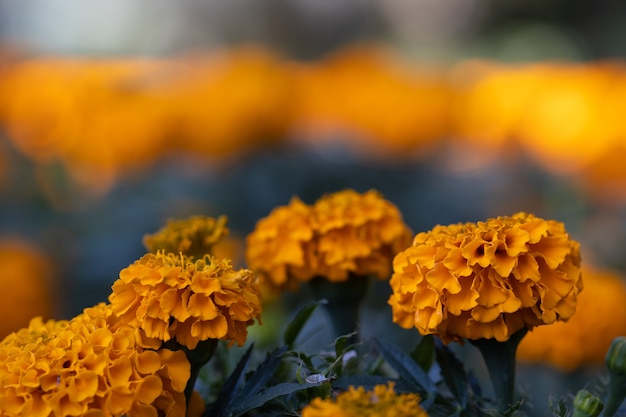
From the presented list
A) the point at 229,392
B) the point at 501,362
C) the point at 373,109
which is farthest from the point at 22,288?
the point at 501,362

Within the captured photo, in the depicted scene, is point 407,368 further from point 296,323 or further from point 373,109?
point 373,109

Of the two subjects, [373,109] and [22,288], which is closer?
[22,288]

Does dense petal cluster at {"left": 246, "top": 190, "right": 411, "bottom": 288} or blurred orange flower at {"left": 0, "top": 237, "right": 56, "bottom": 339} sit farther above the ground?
dense petal cluster at {"left": 246, "top": 190, "right": 411, "bottom": 288}

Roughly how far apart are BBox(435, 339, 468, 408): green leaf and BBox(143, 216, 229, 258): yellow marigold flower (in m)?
0.34

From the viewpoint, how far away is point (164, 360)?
92 centimetres

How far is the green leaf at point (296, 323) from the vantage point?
1.09 metres

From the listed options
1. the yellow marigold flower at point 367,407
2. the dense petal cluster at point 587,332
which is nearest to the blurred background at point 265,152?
the dense petal cluster at point 587,332

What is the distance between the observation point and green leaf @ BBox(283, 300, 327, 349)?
43.0 inches

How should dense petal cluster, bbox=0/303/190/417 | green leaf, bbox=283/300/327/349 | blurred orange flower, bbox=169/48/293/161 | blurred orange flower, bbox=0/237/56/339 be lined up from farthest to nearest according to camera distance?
blurred orange flower, bbox=169/48/293/161 → blurred orange flower, bbox=0/237/56/339 → green leaf, bbox=283/300/327/349 → dense petal cluster, bbox=0/303/190/417

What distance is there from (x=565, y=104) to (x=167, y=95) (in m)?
1.58

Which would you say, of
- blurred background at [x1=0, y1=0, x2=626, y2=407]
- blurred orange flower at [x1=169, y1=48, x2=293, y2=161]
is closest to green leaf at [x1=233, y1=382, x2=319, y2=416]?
blurred background at [x1=0, y1=0, x2=626, y2=407]

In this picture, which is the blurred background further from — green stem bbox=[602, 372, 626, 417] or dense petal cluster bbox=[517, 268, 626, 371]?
green stem bbox=[602, 372, 626, 417]

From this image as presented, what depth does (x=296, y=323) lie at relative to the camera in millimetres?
1100

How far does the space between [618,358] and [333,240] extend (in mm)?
394
